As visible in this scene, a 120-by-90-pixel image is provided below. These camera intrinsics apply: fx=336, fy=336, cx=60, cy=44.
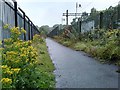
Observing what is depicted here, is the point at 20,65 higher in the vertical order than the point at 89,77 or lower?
higher

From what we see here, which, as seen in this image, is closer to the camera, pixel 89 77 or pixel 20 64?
pixel 20 64

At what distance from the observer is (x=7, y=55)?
20.7 feet

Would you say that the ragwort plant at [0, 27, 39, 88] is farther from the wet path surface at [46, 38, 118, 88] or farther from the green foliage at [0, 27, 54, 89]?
the wet path surface at [46, 38, 118, 88]

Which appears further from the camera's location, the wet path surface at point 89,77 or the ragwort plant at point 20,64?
the wet path surface at point 89,77

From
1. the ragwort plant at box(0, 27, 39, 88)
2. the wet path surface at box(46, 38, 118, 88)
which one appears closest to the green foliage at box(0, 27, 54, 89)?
the ragwort plant at box(0, 27, 39, 88)

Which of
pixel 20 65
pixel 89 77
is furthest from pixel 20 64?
pixel 89 77

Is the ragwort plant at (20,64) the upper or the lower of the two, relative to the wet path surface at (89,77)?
upper

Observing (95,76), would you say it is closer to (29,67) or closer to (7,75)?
(29,67)

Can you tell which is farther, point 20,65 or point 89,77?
point 89,77

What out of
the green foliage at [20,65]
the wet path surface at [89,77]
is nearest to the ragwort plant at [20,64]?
the green foliage at [20,65]

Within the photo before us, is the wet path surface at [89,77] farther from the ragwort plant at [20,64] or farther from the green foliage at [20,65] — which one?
the ragwort plant at [20,64]

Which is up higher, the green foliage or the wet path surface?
the green foliage

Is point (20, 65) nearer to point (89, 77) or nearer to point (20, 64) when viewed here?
point (20, 64)

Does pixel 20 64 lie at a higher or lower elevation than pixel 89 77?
higher
